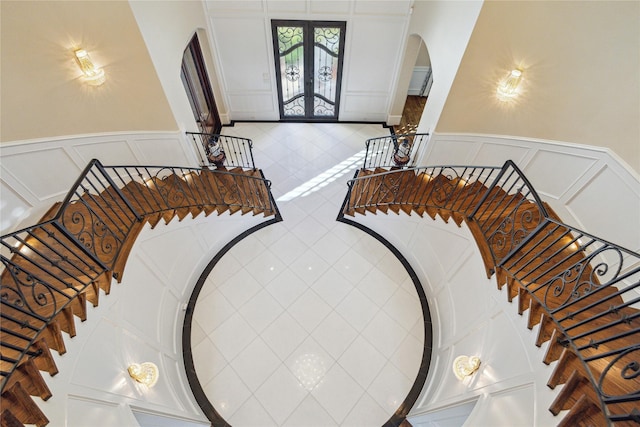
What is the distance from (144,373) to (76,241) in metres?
1.54

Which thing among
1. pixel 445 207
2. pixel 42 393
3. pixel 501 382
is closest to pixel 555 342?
pixel 501 382

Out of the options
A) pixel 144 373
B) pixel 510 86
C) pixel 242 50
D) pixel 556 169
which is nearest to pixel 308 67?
pixel 242 50

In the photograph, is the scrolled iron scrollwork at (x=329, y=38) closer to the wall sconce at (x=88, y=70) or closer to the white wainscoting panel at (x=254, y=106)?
the white wainscoting panel at (x=254, y=106)

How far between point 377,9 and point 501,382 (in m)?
6.06

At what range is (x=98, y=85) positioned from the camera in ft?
11.5

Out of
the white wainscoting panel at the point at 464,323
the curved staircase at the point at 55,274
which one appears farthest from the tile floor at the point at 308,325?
the curved staircase at the point at 55,274

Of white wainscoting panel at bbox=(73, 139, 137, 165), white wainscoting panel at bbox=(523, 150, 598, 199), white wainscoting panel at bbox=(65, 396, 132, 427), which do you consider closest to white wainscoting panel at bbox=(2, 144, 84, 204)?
white wainscoting panel at bbox=(73, 139, 137, 165)

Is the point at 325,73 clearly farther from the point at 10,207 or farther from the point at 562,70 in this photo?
the point at 10,207

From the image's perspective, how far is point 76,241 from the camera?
7.61 ft

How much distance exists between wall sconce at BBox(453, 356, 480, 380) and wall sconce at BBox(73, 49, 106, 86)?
17.4 feet

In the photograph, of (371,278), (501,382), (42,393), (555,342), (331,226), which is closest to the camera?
(42,393)

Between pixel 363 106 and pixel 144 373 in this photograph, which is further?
pixel 363 106

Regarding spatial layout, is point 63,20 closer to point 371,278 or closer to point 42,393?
point 42,393

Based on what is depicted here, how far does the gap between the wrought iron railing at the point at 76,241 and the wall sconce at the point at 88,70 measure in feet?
3.43
